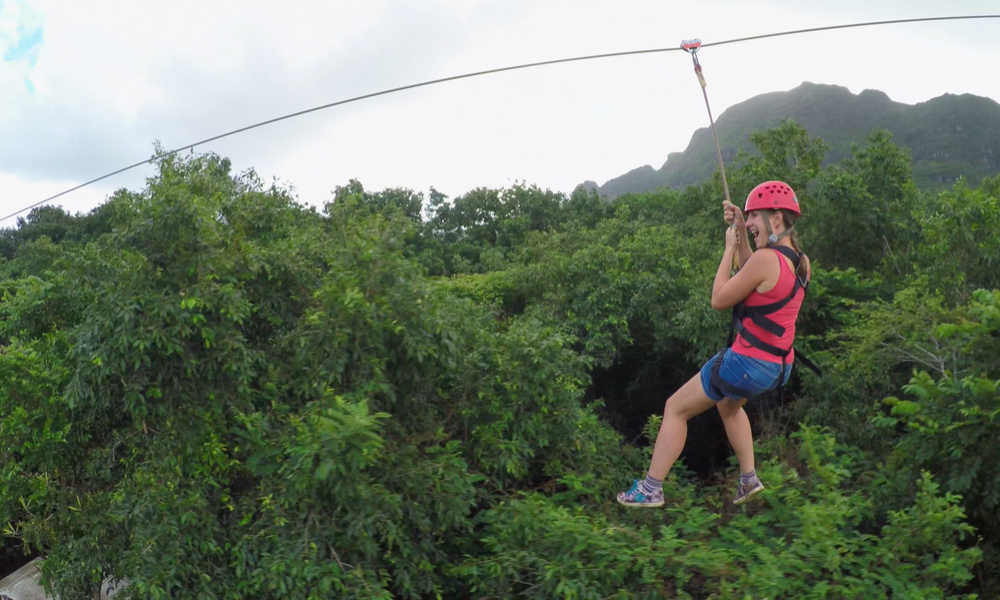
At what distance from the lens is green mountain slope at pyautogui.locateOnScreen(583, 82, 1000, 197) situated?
178 ft

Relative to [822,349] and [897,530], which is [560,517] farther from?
[822,349]

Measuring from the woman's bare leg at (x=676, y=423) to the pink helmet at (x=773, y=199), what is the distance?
98 centimetres

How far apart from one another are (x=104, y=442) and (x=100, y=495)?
1.32 feet

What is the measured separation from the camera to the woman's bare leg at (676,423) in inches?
176

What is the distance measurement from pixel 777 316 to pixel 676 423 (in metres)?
0.82

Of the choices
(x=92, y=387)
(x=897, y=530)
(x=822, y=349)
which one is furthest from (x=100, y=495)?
(x=822, y=349)

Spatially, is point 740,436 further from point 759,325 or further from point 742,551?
point 759,325

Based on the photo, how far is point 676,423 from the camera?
4516mm

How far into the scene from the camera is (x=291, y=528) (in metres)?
4.56

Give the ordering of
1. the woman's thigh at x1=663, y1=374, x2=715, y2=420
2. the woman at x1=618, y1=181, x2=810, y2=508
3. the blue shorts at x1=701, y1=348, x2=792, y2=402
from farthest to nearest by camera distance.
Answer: the woman's thigh at x1=663, y1=374, x2=715, y2=420
the blue shorts at x1=701, y1=348, x2=792, y2=402
the woman at x1=618, y1=181, x2=810, y2=508

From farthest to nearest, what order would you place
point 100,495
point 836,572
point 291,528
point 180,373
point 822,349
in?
point 822,349
point 100,495
point 180,373
point 291,528
point 836,572

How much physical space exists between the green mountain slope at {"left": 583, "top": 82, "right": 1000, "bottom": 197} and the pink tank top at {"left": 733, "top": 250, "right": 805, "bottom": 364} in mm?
40105

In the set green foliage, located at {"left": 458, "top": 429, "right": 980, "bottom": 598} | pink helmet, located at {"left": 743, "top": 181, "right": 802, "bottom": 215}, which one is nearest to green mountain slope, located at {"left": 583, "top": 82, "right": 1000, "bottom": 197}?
green foliage, located at {"left": 458, "top": 429, "right": 980, "bottom": 598}

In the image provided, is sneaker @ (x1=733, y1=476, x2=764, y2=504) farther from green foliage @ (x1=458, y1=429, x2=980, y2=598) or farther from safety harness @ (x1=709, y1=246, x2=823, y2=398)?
safety harness @ (x1=709, y1=246, x2=823, y2=398)
